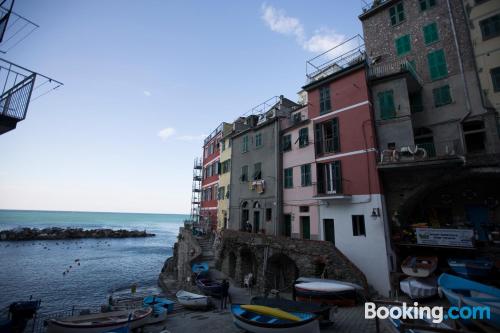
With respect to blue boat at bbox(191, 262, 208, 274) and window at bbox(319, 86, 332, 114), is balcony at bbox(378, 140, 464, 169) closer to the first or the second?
window at bbox(319, 86, 332, 114)

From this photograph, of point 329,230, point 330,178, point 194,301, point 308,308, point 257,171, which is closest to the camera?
point 308,308

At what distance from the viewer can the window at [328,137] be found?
19281mm

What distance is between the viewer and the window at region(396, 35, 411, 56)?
1920 centimetres

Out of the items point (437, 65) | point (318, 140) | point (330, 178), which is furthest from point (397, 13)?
point (330, 178)

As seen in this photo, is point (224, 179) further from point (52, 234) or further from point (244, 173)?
point (52, 234)

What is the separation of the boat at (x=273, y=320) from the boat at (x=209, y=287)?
9206mm

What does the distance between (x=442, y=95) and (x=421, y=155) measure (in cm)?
530

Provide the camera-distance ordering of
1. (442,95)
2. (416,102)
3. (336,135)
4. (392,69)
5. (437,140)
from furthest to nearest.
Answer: (336,135) < (416,102) < (392,69) < (442,95) < (437,140)

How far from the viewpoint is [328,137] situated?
20.7m

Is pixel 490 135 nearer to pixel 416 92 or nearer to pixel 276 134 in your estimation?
pixel 416 92

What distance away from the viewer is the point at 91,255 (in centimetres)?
5541

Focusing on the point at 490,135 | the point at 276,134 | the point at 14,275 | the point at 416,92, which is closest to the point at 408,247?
the point at 490,135

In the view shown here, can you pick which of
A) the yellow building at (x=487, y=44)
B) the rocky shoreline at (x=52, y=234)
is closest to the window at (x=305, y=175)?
the yellow building at (x=487, y=44)

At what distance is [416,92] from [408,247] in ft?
39.0
